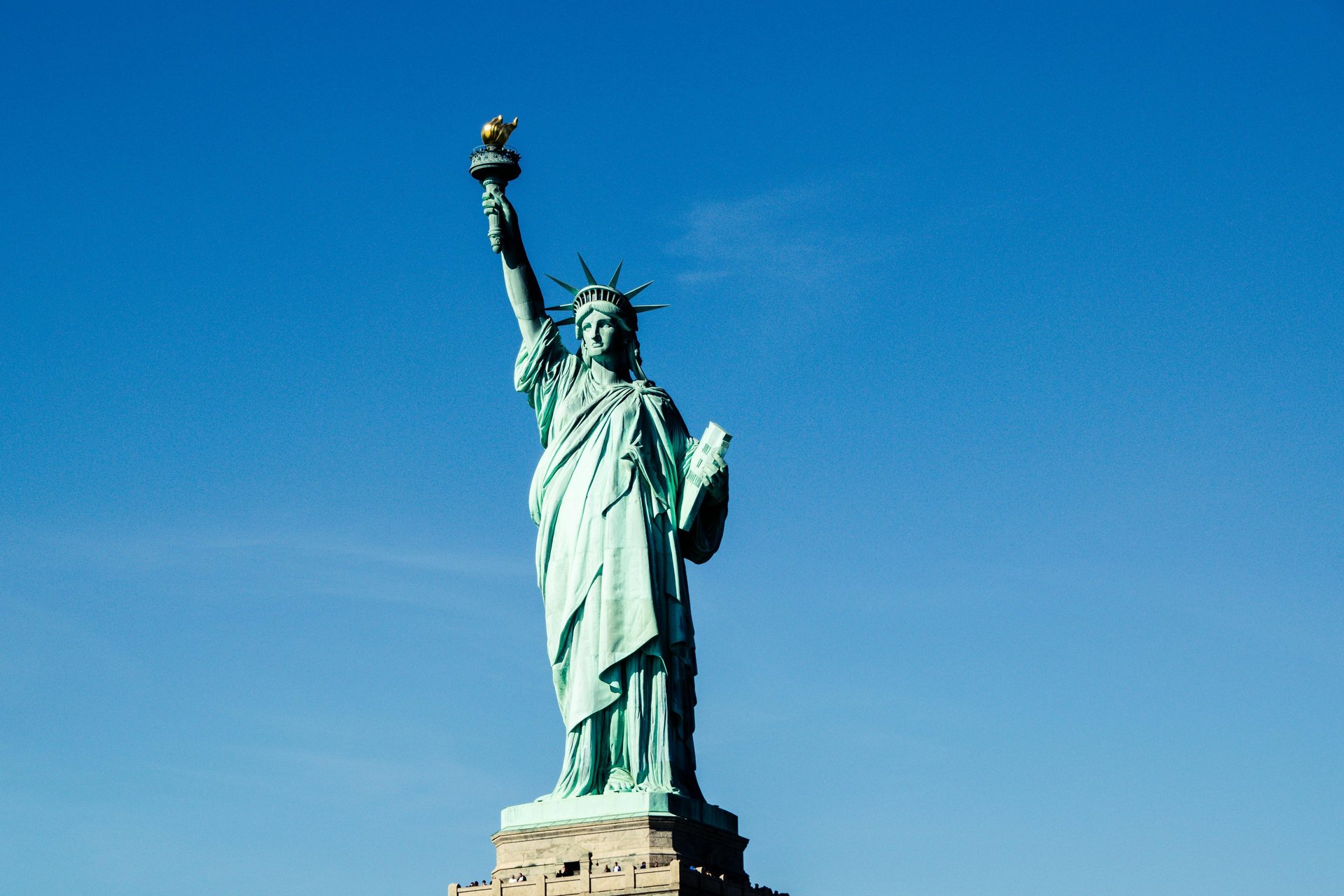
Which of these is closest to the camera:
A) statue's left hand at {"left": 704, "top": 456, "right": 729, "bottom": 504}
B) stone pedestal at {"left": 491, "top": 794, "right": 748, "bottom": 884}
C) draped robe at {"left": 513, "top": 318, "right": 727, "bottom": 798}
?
stone pedestal at {"left": 491, "top": 794, "right": 748, "bottom": 884}

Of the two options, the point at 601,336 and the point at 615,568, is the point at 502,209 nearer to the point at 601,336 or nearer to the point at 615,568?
the point at 601,336

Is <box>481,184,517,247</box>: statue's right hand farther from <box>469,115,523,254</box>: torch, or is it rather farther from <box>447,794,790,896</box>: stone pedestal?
<box>447,794,790,896</box>: stone pedestal

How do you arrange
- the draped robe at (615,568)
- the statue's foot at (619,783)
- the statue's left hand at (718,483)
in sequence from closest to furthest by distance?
the statue's foot at (619,783) → the draped robe at (615,568) → the statue's left hand at (718,483)

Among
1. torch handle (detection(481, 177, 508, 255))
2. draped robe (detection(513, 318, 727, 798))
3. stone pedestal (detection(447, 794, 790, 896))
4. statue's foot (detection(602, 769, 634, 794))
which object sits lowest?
stone pedestal (detection(447, 794, 790, 896))

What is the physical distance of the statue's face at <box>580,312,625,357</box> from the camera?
94.5 feet

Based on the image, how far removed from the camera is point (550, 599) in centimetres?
2759

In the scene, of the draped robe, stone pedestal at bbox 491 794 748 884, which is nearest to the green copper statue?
the draped robe

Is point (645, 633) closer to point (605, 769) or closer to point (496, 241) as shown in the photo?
point (605, 769)

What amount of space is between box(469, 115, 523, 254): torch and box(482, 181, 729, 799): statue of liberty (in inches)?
5.6

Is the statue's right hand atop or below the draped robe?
atop

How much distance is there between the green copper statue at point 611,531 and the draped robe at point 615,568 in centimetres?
2

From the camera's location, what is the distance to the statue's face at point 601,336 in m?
28.8

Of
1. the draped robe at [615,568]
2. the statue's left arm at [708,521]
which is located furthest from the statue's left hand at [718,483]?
the draped robe at [615,568]

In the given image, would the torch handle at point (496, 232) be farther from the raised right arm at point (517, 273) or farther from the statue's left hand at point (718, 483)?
the statue's left hand at point (718, 483)
